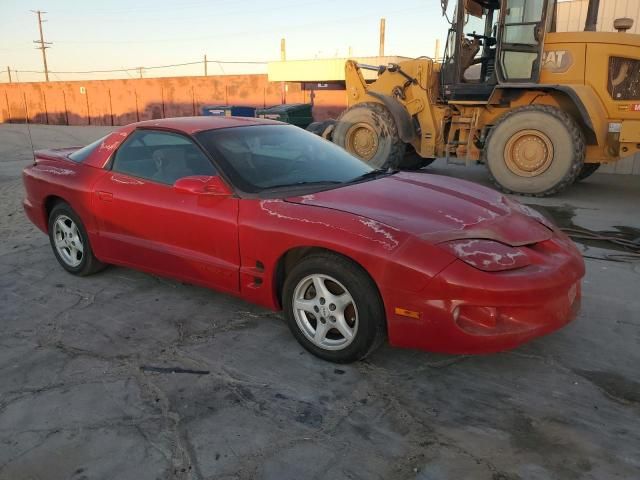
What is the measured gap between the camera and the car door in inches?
130

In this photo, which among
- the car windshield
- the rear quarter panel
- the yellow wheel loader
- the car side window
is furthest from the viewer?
the yellow wheel loader

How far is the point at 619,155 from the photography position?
7531mm

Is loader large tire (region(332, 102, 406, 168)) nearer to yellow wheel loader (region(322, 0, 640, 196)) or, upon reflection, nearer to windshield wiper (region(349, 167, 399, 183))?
yellow wheel loader (region(322, 0, 640, 196))

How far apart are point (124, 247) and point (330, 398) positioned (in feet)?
7.10

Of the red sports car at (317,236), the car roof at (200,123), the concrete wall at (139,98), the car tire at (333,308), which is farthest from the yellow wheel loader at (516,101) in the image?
the concrete wall at (139,98)

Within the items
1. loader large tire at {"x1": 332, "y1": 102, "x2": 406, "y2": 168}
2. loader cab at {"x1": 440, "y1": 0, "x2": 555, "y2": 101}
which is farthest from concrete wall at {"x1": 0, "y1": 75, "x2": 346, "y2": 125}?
loader cab at {"x1": 440, "y1": 0, "x2": 555, "y2": 101}

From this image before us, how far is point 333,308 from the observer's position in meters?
2.88

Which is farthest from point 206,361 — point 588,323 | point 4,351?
point 588,323

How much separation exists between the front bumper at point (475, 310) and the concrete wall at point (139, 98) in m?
19.8

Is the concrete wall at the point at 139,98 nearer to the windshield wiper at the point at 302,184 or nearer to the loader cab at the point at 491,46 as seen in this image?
the loader cab at the point at 491,46

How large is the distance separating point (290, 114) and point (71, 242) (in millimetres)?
13193

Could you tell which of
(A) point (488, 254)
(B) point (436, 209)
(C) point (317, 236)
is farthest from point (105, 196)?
(A) point (488, 254)

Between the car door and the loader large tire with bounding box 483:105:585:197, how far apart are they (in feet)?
19.3

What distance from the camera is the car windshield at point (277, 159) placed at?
3396 millimetres
